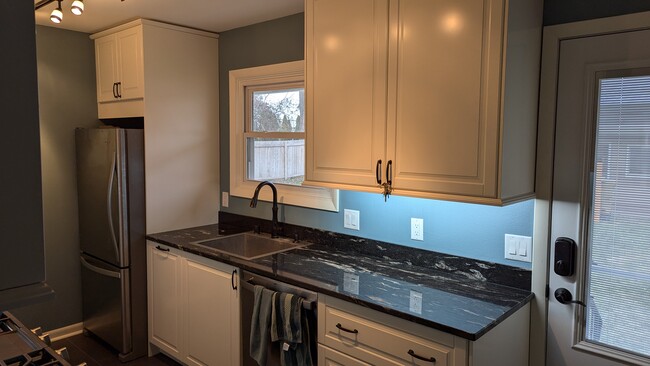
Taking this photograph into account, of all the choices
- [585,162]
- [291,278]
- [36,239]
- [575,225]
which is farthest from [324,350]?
[36,239]

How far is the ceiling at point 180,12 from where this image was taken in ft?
9.45

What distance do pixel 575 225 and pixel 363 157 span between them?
99cm

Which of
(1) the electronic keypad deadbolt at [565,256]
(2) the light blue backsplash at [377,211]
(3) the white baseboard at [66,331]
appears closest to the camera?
(1) the electronic keypad deadbolt at [565,256]

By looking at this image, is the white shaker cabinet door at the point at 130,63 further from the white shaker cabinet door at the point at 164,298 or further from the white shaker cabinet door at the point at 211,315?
the white shaker cabinet door at the point at 211,315

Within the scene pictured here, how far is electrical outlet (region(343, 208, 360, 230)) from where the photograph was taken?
2828 mm

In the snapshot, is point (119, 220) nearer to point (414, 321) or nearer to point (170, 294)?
point (170, 294)

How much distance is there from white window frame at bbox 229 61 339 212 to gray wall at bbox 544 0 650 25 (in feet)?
4.98

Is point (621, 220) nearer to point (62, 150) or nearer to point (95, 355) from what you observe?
point (95, 355)

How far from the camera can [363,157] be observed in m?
2.30

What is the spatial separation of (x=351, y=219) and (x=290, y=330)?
835mm

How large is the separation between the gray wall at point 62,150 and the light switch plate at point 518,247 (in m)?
3.15

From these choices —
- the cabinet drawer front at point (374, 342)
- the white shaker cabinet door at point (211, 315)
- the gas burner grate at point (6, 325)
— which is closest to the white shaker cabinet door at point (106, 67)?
the white shaker cabinet door at point (211, 315)

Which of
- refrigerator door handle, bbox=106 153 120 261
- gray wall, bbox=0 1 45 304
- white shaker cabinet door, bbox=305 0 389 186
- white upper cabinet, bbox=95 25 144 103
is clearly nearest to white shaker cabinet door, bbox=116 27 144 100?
white upper cabinet, bbox=95 25 144 103

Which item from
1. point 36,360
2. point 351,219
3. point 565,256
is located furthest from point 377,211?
point 36,360
